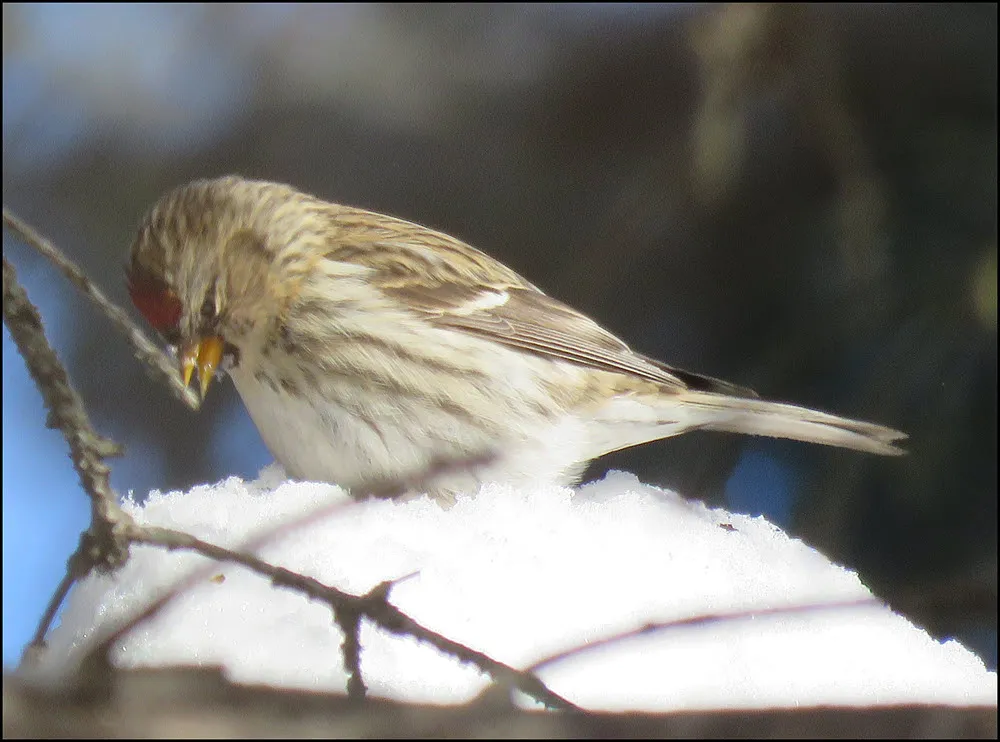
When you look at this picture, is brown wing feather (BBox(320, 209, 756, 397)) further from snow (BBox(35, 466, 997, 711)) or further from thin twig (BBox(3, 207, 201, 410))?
thin twig (BBox(3, 207, 201, 410))

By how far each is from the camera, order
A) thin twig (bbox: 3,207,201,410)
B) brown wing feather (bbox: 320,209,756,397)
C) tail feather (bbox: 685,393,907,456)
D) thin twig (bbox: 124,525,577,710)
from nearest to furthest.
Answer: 1. thin twig (bbox: 124,525,577,710)
2. thin twig (bbox: 3,207,201,410)
3. tail feather (bbox: 685,393,907,456)
4. brown wing feather (bbox: 320,209,756,397)

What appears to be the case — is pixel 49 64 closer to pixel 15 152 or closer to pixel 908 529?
pixel 15 152

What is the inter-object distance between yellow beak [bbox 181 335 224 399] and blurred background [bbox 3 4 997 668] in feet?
0.62

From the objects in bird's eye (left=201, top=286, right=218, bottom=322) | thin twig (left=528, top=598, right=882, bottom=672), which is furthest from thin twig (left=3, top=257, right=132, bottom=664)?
bird's eye (left=201, top=286, right=218, bottom=322)

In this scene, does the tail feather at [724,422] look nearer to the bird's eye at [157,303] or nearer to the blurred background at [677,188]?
the blurred background at [677,188]

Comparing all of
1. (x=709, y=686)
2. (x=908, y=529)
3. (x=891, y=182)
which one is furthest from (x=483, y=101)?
(x=709, y=686)

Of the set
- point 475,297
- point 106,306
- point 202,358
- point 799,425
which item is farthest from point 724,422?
point 106,306

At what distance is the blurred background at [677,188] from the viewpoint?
1.27 metres

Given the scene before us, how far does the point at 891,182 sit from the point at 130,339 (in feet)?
3.10

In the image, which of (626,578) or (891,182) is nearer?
(626,578)

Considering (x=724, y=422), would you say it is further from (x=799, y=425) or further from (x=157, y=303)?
(x=157, y=303)

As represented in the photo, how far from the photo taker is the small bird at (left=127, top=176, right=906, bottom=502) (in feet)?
3.48

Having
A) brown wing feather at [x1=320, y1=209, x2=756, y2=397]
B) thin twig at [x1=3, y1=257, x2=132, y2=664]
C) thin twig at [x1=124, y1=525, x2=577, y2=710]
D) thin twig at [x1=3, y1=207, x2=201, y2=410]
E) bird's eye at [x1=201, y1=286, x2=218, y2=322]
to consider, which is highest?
brown wing feather at [x1=320, y1=209, x2=756, y2=397]

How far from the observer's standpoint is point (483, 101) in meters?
1.42
